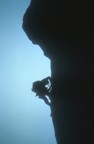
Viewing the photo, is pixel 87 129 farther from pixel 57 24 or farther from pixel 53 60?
pixel 57 24

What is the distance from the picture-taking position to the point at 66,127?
1395cm

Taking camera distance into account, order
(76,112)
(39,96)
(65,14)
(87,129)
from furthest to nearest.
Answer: (39,96) → (65,14) → (76,112) → (87,129)

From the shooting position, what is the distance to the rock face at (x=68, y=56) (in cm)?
1302

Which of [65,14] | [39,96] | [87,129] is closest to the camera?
[87,129]

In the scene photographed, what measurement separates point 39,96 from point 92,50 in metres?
5.37

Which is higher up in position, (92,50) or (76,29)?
(76,29)

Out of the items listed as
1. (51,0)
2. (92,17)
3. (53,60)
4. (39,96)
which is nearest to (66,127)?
(39,96)

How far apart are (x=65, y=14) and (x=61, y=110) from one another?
22.7 ft

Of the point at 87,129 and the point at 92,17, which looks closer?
the point at 87,129

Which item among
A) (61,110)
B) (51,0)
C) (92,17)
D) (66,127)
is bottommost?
(66,127)

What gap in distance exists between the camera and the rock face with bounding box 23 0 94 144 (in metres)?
13.0

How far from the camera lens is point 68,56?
14578mm

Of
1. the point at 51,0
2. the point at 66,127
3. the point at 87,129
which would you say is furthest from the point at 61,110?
the point at 51,0

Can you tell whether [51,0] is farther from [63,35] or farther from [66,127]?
[66,127]
